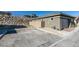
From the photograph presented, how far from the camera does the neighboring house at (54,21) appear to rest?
7.55 feet

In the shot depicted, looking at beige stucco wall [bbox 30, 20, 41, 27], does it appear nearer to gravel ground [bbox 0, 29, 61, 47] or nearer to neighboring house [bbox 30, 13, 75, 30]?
neighboring house [bbox 30, 13, 75, 30]

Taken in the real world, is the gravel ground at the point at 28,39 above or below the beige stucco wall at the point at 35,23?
below

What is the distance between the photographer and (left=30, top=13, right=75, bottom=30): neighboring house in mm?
2301

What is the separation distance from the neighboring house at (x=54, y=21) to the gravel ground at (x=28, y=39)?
0.15 metres

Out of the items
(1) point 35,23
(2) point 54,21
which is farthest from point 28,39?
(2) point 54,21

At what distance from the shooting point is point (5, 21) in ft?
7.48

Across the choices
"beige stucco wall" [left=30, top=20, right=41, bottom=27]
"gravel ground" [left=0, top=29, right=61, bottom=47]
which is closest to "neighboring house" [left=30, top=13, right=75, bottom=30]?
"beige stucco wall" [left=30, top=20, right=41, bottom=27]

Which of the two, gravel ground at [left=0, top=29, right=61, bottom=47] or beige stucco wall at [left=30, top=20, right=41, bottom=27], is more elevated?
beige stucco wall at [left=30, top=20, right=41, bottom=27]

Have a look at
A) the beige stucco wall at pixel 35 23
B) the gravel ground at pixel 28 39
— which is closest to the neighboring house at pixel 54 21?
the beige stucco wall at pixel 35 23

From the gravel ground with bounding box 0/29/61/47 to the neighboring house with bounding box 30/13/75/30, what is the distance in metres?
0.15

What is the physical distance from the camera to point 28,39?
7.51ft

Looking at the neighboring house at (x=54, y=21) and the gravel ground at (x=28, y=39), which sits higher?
the neighboring house at (x=54, y=21)

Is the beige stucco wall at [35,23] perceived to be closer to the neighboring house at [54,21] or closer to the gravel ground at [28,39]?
the neighboring house at [54,21]
